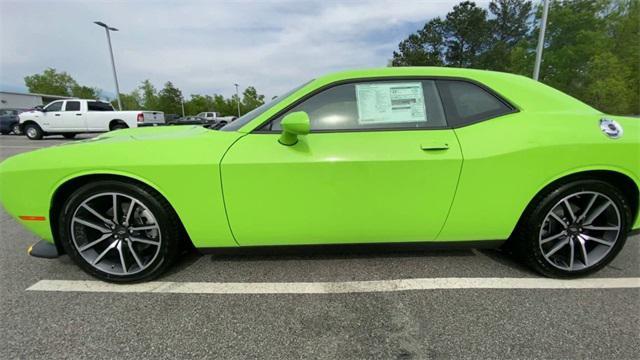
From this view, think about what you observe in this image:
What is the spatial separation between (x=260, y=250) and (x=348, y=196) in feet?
2.46

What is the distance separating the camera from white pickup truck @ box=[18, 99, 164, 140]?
12.7 metres

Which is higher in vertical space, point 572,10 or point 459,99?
point 572,10

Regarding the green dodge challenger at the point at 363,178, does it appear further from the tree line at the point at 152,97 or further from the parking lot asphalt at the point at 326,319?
the tree line at the point at 152,97

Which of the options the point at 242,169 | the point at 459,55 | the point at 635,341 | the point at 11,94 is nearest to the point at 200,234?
the point at 242,169

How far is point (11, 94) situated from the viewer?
1978 inches

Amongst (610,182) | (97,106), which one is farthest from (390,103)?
(97,106)

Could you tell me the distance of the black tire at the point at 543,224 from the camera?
2.02 m

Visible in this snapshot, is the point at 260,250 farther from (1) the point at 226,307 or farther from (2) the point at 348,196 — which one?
(2) the point at 348,196

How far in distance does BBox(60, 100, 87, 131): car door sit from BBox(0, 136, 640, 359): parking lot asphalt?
13.6m

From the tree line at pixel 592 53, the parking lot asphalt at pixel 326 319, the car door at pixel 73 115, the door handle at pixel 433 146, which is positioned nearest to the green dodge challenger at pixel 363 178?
the door handle at pixel 433 146

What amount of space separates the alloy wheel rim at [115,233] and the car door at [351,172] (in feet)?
2.24

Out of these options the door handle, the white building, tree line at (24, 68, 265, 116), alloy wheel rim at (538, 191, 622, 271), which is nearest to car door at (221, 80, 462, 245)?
the door handle

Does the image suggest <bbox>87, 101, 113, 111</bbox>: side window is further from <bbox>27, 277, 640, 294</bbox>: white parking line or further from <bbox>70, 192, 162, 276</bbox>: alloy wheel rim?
<bbox>70, 192, 162, 276</bbox>: alloy wheel rim

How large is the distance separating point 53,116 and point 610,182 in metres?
17.8
